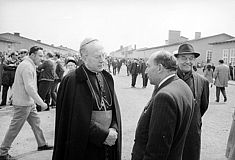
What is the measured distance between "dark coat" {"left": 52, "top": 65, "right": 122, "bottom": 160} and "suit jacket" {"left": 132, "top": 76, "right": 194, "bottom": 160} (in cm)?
65

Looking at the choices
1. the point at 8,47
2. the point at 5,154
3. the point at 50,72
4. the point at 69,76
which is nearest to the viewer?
the point at 69,76

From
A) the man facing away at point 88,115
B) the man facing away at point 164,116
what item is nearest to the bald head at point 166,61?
the man facing away at point 164,116

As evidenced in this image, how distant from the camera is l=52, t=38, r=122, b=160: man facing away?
2.57 metres

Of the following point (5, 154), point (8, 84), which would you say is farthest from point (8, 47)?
point (5, 154)

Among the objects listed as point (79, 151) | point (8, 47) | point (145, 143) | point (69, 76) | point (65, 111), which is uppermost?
point (8, 47)

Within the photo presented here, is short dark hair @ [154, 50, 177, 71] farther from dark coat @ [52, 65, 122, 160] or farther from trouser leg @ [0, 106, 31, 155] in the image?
trouser leg @ [0, 106, 31, 155]

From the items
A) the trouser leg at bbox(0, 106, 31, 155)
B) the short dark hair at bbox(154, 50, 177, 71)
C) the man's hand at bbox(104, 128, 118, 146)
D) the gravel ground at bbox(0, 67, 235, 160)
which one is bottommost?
the gravel ground at bbox(0, 67, 235, 160)

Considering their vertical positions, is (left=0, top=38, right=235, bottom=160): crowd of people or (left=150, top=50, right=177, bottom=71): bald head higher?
(left=150, top=50, right=177, bottom=71): bald head

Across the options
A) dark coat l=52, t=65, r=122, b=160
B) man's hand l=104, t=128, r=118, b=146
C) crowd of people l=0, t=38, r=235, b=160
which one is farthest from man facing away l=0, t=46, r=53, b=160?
man's hand l=104, t=128, r=118, b=146

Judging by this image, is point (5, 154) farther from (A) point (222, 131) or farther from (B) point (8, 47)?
(B) point (8, 47)

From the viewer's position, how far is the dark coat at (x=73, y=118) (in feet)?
8.40

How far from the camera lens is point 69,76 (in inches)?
108

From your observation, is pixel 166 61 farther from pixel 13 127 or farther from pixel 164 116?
pixel 13 127

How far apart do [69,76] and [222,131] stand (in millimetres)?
5165
